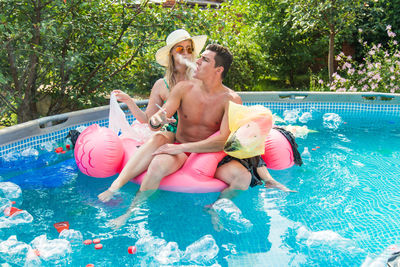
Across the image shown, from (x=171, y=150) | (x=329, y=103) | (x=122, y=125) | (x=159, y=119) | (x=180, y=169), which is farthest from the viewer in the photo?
(x=329, y=103)

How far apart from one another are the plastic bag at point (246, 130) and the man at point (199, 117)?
0.16 m

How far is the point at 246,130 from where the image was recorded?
3328 mm

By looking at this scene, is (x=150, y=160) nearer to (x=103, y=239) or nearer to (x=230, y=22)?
(x=103, y=239)

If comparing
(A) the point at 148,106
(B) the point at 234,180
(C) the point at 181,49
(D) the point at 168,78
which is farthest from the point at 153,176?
(C) the point at 181,49

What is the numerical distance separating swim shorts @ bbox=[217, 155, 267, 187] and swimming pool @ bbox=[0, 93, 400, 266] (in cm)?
16

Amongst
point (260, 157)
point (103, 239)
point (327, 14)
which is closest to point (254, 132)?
point (260, 157)

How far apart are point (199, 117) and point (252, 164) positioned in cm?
64

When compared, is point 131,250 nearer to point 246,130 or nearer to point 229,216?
point 229,216

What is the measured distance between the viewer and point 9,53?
207 inches

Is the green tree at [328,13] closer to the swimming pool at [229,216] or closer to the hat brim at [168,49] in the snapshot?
the swimming pool at [229,216]

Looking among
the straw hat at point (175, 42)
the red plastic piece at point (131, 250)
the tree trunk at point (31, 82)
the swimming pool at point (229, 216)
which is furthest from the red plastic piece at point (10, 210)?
the tree trunk at point (31, 82)

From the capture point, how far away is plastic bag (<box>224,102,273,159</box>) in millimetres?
3332

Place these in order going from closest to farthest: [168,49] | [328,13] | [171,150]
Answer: [171,150] < [168,49] < [328,13]

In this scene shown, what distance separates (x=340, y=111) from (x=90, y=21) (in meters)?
4.35
